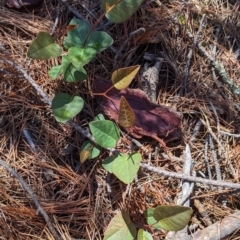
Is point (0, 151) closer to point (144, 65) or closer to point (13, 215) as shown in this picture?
point (13, 215)

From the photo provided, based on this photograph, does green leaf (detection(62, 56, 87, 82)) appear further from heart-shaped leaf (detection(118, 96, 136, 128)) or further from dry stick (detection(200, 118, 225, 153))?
dry stick (detection(200, 118, 225, 153))

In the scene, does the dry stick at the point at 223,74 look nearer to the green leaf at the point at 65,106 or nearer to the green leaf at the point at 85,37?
the green leaf at the point at 85,37

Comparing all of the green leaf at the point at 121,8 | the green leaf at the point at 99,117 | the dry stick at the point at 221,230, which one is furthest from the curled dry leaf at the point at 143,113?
the dry stick at the point at 221,230

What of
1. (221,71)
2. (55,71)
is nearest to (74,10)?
(55,71)

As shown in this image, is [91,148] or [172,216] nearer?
[172,216]

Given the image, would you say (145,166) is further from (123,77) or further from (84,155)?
(123,77)

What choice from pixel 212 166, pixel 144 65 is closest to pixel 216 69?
pixel 144 65

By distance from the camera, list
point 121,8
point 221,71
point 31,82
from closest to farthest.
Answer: point 121,8 → point 31,82 → point 221,71
